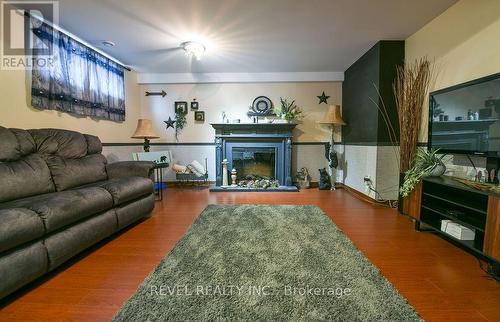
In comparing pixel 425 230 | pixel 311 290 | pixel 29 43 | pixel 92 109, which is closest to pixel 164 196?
pixel 92 109

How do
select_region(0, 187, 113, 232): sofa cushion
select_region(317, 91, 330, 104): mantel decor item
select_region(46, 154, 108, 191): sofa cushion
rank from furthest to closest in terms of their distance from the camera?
select_region(317, 91, 330, 104): mantel decor item → select_region(46, 154, 108, 191): sofa cushion → select_region(0, 187, 113, 232): sofa cushion

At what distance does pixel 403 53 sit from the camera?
313cm

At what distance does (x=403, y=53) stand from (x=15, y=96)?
4772mm

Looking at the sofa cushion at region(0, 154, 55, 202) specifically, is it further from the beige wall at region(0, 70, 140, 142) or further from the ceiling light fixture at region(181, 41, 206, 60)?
the ceiling light fixture at region(181, 41, 206, 60)

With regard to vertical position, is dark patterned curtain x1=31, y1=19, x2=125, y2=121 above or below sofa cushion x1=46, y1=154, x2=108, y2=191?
above

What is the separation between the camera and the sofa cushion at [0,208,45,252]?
120cm

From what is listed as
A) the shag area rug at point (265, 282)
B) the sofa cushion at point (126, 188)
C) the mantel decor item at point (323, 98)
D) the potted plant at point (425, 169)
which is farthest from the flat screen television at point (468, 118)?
the sofa cushion at point (126, 188)

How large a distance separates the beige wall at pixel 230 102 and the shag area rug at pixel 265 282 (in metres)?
2.92

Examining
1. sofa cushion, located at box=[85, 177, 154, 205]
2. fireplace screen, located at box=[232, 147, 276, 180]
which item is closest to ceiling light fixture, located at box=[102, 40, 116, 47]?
sofa cushion, located at box=[85, 177, 154, 205]

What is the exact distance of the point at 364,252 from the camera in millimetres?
1861

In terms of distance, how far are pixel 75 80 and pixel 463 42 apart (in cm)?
460

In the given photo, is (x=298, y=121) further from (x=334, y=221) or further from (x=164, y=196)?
(x=164, y=196)

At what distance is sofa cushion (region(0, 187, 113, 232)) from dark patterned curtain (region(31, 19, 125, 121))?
1.51m

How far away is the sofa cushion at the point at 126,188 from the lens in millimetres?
2121
